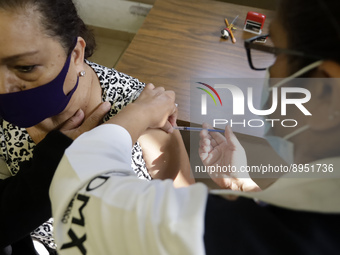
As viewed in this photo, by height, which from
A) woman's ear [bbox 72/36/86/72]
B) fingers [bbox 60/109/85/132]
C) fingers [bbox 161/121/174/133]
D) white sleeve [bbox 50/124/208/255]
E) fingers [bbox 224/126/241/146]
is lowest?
fingers [bbox 224/126/241/146]

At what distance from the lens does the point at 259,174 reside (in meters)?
1.68

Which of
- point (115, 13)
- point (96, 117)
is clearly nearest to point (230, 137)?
point (96, 117)

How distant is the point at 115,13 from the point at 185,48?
1367 mm

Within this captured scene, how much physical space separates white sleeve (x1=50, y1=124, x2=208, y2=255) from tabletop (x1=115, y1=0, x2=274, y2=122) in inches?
27.2

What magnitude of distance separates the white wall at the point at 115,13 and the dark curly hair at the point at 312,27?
2.25 metres

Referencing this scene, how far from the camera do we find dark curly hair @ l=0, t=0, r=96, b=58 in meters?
0.93

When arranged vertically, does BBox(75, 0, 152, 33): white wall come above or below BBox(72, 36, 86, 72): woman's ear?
below

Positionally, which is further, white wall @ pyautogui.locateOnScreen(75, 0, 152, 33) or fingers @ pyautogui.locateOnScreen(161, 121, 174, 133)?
white wall @ pyautogui.locateOnScreen(75, 0, 152, 33)

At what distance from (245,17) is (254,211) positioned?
5.00 feet

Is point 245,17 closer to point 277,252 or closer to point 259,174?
point 259,174

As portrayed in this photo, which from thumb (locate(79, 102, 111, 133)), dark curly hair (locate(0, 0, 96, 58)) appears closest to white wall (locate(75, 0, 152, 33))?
dark curly hair (locate(0, 0, 96, 58))

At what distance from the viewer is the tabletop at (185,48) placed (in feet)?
5.17

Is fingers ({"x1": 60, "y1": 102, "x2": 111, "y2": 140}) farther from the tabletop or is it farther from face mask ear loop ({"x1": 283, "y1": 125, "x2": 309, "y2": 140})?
face mask ear loop ({"x1": 283, "y1": 125, "x2": 309, "y2": 140})

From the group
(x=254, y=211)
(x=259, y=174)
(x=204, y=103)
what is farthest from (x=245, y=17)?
(x=254, y=211)
